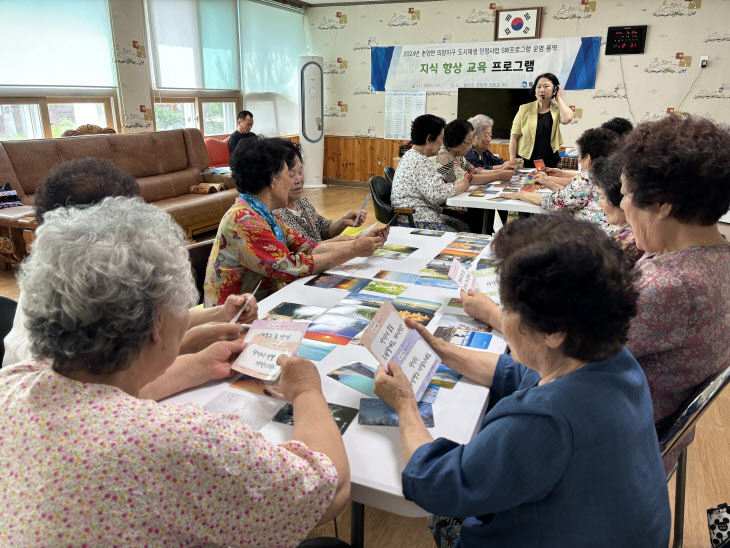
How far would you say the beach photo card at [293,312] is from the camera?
167 centimetres

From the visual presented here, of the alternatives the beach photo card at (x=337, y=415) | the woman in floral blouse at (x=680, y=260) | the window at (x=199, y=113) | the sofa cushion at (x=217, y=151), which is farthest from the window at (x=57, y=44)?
the woman in floral blouse at (x=680, y=260)

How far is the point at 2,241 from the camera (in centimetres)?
429

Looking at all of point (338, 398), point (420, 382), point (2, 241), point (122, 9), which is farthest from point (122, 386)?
point (122, 9)

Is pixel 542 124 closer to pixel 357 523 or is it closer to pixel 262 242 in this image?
pixel 262 242

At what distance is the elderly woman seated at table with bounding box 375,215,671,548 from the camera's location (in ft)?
2.69

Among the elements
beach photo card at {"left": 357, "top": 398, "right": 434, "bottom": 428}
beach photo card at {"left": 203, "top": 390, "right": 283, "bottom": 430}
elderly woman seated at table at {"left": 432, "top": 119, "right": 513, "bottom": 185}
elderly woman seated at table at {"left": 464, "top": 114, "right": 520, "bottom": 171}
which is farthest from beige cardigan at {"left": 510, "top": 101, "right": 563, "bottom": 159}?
beach photo card at {"left": 203, "top": 390, "right": 283, "bottom": 430}

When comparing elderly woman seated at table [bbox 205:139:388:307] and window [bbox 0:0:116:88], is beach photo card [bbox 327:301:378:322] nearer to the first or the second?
elderly woman seated at table [bbox 205:139:388:307]

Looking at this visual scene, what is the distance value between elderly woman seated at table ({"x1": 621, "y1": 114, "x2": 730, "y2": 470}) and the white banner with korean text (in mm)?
6381

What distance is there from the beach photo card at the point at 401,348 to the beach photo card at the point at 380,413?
0.13ft

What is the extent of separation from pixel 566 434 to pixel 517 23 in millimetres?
7493

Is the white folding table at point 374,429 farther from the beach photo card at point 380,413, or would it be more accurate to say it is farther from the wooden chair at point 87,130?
the wooden chair at point 87,130

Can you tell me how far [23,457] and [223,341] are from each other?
27.9 inches

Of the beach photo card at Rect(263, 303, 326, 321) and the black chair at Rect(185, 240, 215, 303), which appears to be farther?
the black chair at Rect(185, 240, 215, 303)

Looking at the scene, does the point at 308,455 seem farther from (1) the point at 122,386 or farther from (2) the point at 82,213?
(2) the point at 82,213
